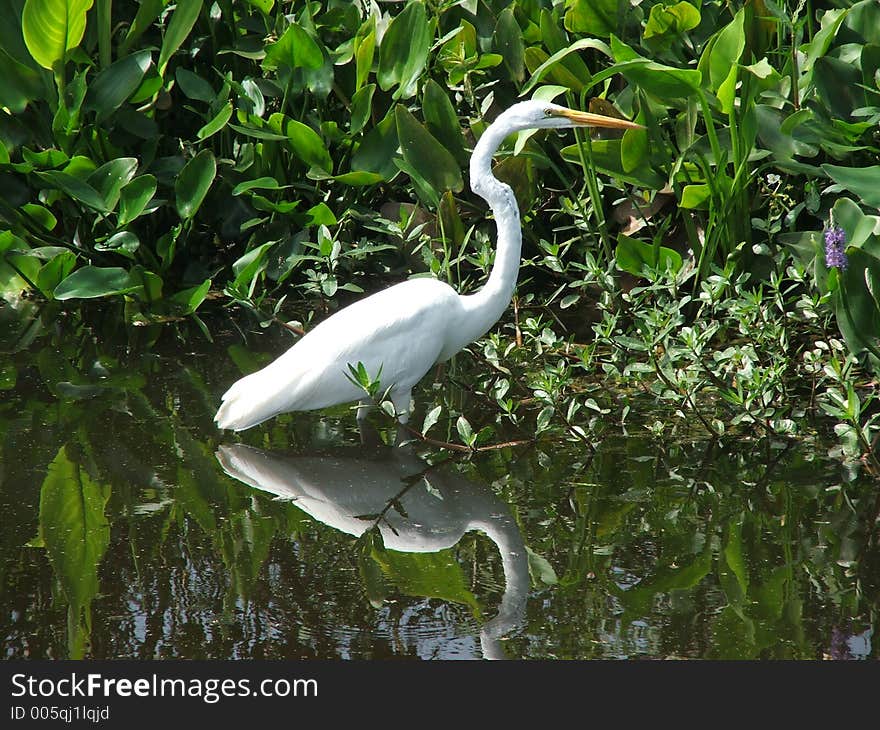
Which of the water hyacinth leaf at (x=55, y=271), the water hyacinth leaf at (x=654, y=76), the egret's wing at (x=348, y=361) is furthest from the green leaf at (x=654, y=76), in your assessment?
the water hyacinth leaf at (x=55, y=271)

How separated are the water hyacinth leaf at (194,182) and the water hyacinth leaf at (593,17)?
1.76 metres

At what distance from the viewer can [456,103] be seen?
607 cm

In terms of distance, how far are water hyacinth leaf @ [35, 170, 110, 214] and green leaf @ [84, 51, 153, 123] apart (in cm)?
47

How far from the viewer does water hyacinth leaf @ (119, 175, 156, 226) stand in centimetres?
530

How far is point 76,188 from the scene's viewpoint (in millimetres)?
5184

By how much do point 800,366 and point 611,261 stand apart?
931mm

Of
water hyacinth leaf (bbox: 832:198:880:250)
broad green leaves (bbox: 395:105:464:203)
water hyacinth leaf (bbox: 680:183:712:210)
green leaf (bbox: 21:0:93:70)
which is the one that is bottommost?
water hyacinth leaf (bbox: 832:198:880:250)

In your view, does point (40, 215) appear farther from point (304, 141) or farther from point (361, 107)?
point (361, 107)

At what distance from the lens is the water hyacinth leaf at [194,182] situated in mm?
5387

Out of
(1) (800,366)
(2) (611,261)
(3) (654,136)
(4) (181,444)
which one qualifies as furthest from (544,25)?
(4) (181,444)

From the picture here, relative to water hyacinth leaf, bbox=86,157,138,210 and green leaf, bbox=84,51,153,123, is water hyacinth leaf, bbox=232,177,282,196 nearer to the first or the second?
water hyacinth leaf, bbox=86,157,138,210

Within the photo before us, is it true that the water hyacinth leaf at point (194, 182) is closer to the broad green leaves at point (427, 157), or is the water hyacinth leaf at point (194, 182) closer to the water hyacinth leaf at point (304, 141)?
the water hyacinth leaf at point (304, 141)

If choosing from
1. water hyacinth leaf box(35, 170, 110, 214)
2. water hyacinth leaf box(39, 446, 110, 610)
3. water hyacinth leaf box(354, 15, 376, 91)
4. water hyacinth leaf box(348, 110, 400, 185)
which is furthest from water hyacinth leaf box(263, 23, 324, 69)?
water hyacinth leaf box(39, 446, 110, 610)

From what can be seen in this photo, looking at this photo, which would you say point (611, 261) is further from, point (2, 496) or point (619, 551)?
point (2, 496)
